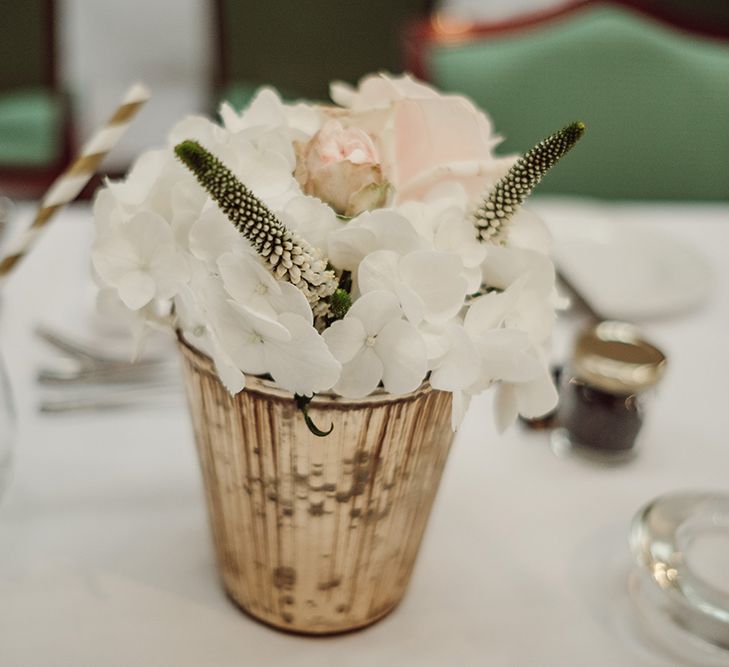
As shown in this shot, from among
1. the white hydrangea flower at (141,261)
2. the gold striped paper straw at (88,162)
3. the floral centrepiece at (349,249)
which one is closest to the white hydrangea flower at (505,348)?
the floral centrepiece at (349,249)

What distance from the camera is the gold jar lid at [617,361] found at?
2.06 ft

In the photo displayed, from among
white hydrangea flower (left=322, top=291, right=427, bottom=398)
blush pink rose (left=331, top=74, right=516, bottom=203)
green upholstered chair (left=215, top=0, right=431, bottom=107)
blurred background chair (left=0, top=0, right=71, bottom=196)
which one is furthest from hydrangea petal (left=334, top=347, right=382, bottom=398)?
green upholstered chair (left=215, top=0, right=431, bottom=107)

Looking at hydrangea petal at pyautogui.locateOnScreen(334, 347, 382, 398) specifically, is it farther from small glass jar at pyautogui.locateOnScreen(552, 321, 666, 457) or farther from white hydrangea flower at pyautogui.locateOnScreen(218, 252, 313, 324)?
small glass jar at pyautogui.locateOnScreen(552, 321, 666, 457)

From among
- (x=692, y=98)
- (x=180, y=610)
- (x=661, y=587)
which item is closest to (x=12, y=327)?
(x=180, y=610)

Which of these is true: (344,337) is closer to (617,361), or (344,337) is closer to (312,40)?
(617,361)

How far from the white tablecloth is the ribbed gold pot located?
31mm

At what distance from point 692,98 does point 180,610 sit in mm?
1390

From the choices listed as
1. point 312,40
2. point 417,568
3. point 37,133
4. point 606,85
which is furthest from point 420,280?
point 312,40

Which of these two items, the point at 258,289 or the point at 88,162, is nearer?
the point at 258,289

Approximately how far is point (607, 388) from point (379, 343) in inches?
13.1

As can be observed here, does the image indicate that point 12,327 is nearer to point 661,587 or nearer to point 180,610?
point 180,610

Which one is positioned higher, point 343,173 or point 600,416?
point 343,173

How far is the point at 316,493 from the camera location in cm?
43

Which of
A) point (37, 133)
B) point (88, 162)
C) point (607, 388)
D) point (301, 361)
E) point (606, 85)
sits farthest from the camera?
point (37, 133)
